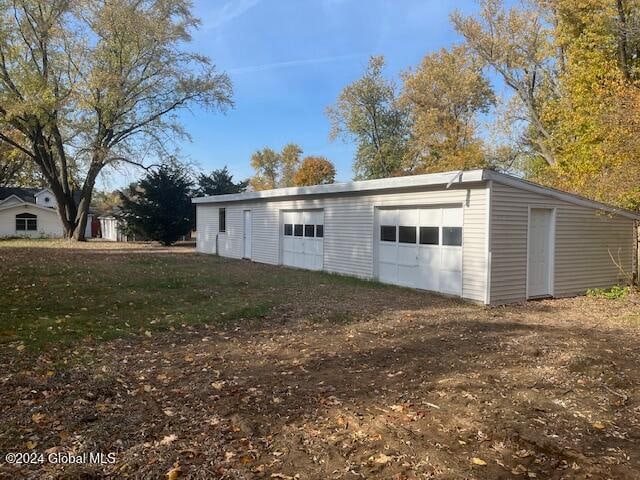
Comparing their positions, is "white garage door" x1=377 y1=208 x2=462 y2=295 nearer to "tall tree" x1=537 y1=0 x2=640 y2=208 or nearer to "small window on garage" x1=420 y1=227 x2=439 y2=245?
"small window on garage" x1=420 y1=227 x2=439 y2=245

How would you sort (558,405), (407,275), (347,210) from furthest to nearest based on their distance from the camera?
(347,210) → (407,275) → (558,405)

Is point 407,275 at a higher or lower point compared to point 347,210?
lower

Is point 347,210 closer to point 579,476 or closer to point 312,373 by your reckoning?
point 312,373

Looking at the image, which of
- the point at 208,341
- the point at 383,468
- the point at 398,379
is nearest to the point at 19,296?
the point at 208,341

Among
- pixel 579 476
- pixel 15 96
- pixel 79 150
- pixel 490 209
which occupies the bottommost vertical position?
pixel 579 476

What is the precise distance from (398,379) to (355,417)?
46.0 inches

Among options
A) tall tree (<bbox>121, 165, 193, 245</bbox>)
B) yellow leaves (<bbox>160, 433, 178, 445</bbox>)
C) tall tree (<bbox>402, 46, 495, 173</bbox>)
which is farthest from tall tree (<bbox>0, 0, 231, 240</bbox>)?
yellow leaves (<bbox>160, 433, 178, 445</bbox>)

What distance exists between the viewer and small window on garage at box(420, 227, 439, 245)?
1145 cm

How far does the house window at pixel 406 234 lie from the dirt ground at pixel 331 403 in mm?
4802

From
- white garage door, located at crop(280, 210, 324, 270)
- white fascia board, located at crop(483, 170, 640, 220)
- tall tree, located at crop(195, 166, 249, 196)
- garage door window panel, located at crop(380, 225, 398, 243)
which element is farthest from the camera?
tall tree, located at crop(195, 166, 249, 196)

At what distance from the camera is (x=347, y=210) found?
47.5ft

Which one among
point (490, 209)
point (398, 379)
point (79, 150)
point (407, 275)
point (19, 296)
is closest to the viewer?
point (398, 379)

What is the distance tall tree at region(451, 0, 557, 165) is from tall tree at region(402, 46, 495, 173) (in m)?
3.90

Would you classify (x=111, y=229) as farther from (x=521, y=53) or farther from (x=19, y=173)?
(x=521, y=53)
